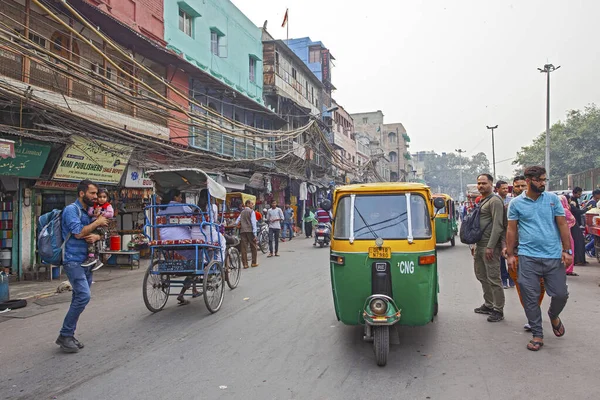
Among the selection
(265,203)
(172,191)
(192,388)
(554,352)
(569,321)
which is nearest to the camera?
(192,388)

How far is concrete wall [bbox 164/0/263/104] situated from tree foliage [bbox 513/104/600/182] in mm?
36154

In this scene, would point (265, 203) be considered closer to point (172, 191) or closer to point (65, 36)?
point (65, 36)

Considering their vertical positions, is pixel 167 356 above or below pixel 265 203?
below

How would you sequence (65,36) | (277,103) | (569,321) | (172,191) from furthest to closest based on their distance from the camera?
(277,103) → (65,36) → (172,191) → (569,321)

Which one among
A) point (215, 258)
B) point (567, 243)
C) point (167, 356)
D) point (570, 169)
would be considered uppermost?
point (570, 169)

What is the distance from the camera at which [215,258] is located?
7488 millimetres

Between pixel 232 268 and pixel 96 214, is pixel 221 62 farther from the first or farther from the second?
pixel 96 214

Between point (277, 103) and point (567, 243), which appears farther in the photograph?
point (277, 103)

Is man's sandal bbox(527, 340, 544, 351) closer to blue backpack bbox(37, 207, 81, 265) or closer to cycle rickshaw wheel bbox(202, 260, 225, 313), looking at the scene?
cycle rickshaw wheel bbox(202, 260, 225, 313)

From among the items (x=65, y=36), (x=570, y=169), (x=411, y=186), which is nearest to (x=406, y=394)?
(x=411, y=186)

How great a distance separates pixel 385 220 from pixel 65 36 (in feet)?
36.7

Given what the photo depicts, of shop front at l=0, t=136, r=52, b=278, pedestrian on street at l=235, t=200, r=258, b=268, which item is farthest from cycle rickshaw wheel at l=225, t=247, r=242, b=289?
shop front at l=0, t=136, r=52, b=278

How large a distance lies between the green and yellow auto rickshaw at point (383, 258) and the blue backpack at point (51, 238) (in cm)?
324

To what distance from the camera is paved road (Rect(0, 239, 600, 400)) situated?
3.88m
